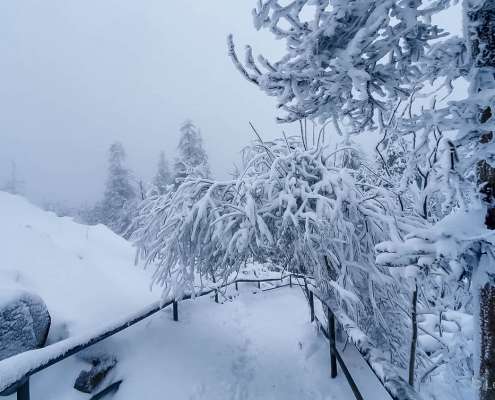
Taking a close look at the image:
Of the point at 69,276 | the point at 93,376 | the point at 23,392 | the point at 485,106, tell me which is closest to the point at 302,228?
the point at 485,106

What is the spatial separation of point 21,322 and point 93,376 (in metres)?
1.17

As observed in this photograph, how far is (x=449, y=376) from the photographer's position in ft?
16.8

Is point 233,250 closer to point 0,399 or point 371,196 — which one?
point 371,196

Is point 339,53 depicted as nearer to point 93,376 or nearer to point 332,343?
point 332,343

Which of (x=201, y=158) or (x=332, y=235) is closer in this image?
(x=332, y=235)

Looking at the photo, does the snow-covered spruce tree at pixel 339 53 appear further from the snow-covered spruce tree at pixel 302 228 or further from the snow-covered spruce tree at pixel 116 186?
the snow-covered spruce tree at pixel 116 186

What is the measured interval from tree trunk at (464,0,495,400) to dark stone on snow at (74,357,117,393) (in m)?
4.16

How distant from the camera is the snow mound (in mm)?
4848

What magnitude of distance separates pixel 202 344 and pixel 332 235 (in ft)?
10.4

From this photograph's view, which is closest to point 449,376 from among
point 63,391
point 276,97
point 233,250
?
point 233,250

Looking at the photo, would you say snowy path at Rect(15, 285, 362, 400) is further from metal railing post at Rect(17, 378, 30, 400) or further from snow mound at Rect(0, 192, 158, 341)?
metal railing post at Rect(17, 378, 30, 400)

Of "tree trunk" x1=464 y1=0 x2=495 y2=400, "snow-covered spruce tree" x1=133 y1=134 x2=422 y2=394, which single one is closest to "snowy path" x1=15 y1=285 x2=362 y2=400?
"snow-covered spruce tree" x1=133 y1=134 x2=422 y2=394

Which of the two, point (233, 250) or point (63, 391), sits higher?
point (233, 250)

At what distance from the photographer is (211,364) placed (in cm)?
505
